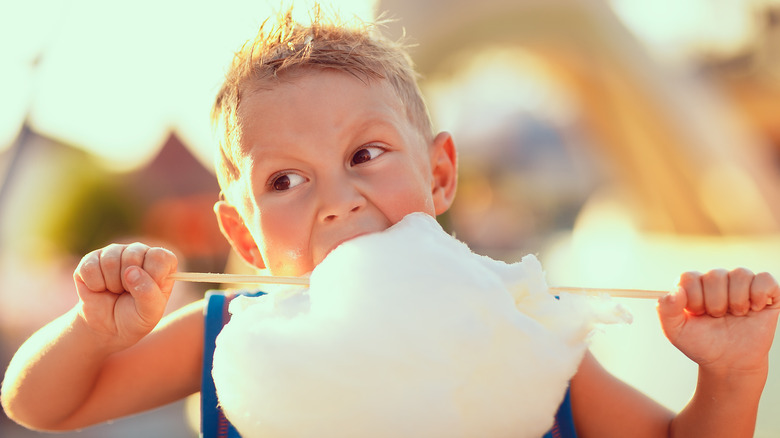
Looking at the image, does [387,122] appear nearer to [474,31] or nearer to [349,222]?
[349,222]

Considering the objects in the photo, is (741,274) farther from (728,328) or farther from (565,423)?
(565,423)

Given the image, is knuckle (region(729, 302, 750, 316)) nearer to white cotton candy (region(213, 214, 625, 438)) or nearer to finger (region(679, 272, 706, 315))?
finger (region(679, 272, 706, 315))

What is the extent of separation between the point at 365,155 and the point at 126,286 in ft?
1.58

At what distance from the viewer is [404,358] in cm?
90

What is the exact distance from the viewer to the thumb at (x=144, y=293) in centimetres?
115

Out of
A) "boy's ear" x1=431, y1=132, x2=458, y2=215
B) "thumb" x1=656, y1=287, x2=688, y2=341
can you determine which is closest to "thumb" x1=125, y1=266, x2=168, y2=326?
"boy's ear" x1=431, y1=132, x2=458, y2=215

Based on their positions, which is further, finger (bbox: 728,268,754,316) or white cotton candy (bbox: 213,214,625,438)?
finger (bbox: 728,268,754,316)

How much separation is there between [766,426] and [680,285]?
3.32 ft

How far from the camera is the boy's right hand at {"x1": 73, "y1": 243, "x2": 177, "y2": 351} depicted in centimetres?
116

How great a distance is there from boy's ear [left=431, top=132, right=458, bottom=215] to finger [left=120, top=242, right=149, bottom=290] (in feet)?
2.06

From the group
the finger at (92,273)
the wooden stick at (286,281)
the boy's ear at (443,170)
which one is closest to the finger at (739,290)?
the wooden stick at (286,281)

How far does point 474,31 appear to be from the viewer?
676 centimetres

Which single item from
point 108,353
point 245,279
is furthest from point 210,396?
point 245,279

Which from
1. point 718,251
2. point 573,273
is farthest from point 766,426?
point 573,273
